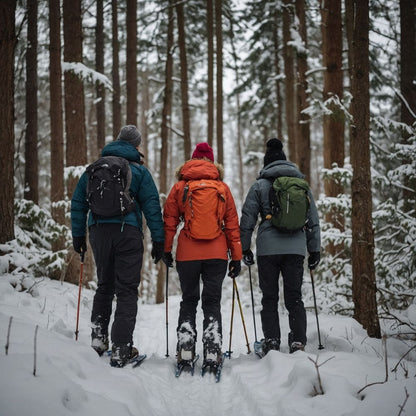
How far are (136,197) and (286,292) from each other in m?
2.21

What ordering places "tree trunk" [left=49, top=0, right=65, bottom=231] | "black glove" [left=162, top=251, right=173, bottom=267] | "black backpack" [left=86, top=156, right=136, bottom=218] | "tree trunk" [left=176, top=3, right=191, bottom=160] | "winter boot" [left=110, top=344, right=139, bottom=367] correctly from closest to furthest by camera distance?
1. "winter boot" [left=110, top=344, right=139, bottom=367]
2. "black backpack" [left=86, top=156, right=136, bottom=218]
3. "black glove" [left=162, top=251, right=173, bottom=267]
4. "tree trunk" [left=49, top=0, right=65, bottom=231]
5. "tree trunk" [left=176, top=3, right=191, bottom=160]

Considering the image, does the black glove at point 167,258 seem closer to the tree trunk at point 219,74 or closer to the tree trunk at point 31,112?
the tree trunk at point 31,112

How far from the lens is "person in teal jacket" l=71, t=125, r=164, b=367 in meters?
3.53

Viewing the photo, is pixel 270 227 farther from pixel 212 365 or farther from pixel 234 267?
pixel 212 365

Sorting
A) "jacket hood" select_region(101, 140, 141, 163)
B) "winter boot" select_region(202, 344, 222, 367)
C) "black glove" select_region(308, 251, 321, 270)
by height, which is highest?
"jacket hood" select_region(101, 140, 141, 163)

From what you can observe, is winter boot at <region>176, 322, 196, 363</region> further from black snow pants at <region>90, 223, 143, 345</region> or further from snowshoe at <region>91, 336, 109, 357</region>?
snowshoe at <region>91, 336, 109, 357</region>

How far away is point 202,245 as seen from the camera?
12.2 ft

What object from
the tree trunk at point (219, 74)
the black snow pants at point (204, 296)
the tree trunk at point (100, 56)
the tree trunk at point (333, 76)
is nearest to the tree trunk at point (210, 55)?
the tree trunk at point (219, 74)

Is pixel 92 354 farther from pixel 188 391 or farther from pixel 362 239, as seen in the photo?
pixel 362 239

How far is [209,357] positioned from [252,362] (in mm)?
545

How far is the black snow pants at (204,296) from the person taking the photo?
12.1 feet

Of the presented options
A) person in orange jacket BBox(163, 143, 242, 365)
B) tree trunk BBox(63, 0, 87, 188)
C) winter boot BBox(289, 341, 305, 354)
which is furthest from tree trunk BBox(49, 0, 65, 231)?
winter boot BBox(289, 341, 305, 354)

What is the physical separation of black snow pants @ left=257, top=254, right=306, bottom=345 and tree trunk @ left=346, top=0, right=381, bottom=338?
1.16 metres

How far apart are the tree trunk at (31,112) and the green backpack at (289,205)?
7.89 m
